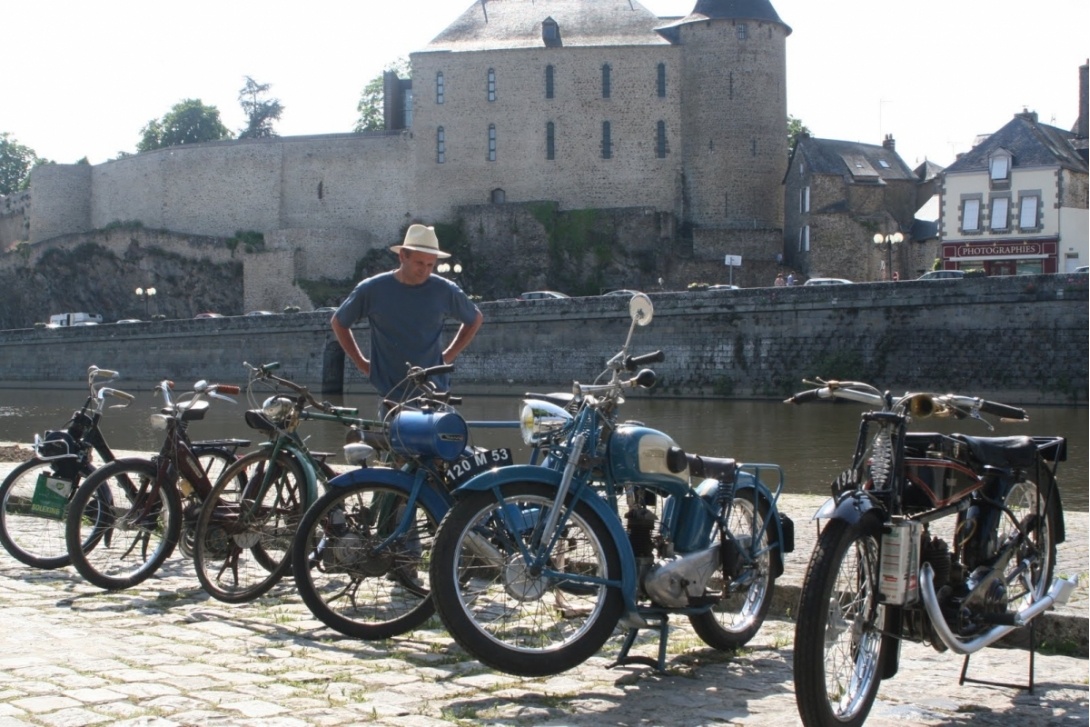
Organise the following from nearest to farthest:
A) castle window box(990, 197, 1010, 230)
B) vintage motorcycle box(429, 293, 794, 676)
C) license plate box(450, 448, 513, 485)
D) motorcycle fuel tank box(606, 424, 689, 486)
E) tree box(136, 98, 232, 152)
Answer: vintage motorcycle box(429, 293, 794, 676), motorcycle fuel tank box(606, 424, 689, 486), license plate box(450, 448, 513, 485), castle window box(990, 197, 1010, 230), tree box(136, 98, 232, 152)

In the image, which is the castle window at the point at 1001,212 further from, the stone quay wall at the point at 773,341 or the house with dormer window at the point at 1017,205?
the stone quay wall at the point at 773,341

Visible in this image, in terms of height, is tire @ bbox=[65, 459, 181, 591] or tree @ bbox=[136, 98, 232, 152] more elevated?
tree @ bbox=[136, 98, 232, 152]

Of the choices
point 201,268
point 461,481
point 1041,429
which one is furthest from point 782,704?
point 201,268

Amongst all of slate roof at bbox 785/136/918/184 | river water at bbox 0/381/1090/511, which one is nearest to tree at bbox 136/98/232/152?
slate roof at bbox 785/136/918/184

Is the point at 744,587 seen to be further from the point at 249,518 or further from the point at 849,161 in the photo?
the point at 849,161

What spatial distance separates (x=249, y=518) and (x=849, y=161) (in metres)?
44.7

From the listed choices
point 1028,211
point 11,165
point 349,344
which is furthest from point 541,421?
point 11,165

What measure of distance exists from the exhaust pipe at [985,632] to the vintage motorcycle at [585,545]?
2.83 feet

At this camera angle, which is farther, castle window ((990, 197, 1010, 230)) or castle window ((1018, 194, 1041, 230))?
Result: castle window ((990, 197, 1010, 230))

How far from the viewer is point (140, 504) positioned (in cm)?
607

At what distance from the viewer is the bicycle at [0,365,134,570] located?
6.41 meters

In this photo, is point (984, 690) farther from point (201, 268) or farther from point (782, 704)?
point (201, 268)

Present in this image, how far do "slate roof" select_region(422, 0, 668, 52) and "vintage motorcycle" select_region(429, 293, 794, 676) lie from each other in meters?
49.6

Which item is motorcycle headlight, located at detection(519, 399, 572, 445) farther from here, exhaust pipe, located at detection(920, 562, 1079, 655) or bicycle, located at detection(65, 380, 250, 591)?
bicycle, located at detection(65, 380, 250, 591)
